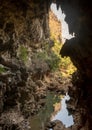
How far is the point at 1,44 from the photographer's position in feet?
43.1

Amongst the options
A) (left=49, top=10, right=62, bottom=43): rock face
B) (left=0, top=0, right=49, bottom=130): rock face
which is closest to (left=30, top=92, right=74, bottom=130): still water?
(left=0, top=0, right=49, bottom=130): rock face

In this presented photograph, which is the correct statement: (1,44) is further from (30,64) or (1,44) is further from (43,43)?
(43,43)

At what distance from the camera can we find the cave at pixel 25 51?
6555 millimetres

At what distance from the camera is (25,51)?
16156 mm

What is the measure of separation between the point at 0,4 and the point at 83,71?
222 inches

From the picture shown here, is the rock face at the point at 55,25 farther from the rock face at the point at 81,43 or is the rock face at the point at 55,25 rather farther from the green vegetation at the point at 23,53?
the rock face at the point at 81,43

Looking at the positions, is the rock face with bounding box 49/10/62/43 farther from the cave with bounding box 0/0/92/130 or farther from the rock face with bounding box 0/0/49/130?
the rock face with bounding box 0/0/49/130

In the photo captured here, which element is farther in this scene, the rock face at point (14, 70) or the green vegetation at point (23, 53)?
the green vegetation at point (23, 53)

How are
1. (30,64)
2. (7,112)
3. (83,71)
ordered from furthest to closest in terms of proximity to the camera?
(30,64) < (7,112) < (83,71)

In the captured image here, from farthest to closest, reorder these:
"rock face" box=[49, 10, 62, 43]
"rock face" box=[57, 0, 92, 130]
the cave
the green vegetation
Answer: "rock face" box=[49, 10, 62, 43]
the green vegetation
the cave
"rock face" box=[57, 0, 92, 130]

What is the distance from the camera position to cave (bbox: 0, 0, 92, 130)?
6.55m

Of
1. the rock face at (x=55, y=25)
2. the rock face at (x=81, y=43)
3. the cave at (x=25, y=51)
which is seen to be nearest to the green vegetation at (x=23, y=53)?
the cave at (x=25, y=51)

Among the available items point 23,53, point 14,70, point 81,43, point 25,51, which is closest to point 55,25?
point 25,51

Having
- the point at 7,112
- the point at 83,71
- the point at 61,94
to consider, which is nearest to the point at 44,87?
the point at 61,94
